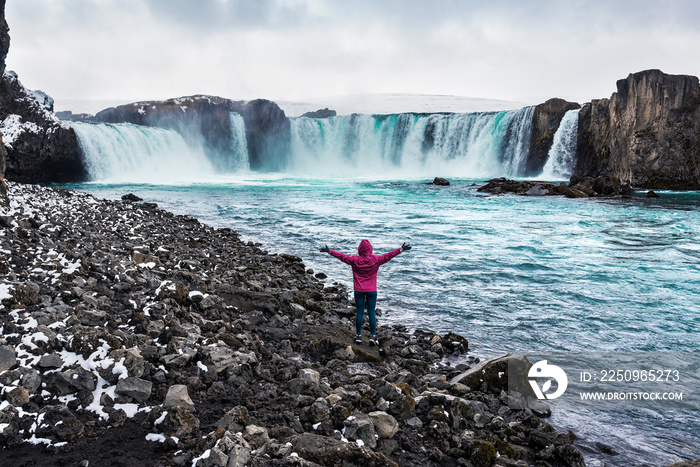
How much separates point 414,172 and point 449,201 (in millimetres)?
37881

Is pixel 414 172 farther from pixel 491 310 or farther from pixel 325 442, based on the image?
pixel 325 442

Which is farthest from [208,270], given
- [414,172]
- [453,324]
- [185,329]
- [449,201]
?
[414,172]

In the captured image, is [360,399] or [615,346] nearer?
[360,399]

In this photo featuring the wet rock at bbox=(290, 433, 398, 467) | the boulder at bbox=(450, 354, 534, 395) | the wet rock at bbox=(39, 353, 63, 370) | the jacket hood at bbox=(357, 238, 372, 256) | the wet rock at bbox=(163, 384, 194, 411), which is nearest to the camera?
the wet rock at bbox=(290, 433, 398, 467)

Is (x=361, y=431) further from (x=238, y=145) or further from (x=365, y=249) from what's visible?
(x=238, y=145)

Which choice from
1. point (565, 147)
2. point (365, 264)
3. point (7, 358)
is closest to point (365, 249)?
point (365, 264)

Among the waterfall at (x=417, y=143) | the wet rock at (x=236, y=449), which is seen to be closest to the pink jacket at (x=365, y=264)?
the wet rock at (x=236, y=449)

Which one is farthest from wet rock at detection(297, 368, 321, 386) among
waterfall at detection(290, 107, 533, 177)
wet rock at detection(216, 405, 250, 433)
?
waterfall at detection(290, 107, 533, 177)

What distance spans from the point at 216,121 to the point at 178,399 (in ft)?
248

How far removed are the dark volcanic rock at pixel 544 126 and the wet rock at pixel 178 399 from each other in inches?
2332

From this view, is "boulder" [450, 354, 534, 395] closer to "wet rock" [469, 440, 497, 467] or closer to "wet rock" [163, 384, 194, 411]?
"wet rock" [469, 440, 497, 467]

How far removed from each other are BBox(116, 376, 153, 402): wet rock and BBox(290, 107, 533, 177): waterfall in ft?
197

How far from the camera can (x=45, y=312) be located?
19.0ft

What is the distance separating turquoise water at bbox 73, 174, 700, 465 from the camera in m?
8.00
